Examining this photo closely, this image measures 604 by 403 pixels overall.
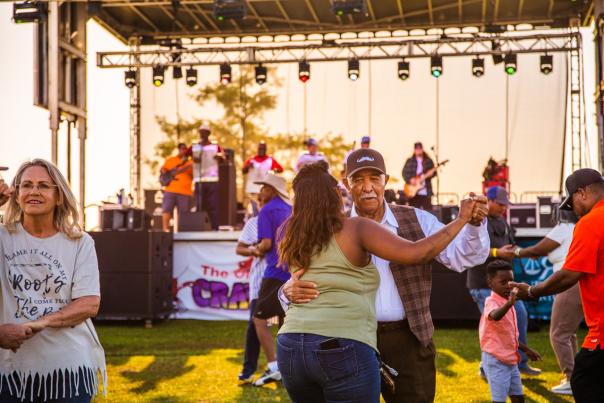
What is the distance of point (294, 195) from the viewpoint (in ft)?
12.5

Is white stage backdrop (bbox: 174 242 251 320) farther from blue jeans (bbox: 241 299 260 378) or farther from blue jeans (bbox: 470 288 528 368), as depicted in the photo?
blue jeans (bbox: 470 288 528 368)

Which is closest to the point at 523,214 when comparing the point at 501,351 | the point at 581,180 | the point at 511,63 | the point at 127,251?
the point at 511,63

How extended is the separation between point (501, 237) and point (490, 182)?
1017 cm

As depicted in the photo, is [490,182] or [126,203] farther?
[490,182]

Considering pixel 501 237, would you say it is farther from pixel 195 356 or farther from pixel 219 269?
pixel 219 269

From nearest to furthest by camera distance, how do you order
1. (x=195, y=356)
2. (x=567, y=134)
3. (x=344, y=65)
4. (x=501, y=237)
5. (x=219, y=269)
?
(x=501, y=237)
(x=195, y=356)
(x=219, y=269)
(x=567, y=134)
(x=344, y=65)


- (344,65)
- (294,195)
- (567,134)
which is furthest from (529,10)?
(294,195)

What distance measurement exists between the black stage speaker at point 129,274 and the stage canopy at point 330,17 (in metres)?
8.70

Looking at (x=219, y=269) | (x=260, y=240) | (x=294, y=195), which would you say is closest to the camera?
(x=294, y=195)

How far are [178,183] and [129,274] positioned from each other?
4.43m

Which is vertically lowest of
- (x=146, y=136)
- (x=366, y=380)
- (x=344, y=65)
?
(x=366, y=380)

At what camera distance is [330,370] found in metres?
3.53

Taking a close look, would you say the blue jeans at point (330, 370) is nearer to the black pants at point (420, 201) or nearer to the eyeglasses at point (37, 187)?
the eyeglasses at point (37, 187)

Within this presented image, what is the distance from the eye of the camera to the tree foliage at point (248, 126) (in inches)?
1022
